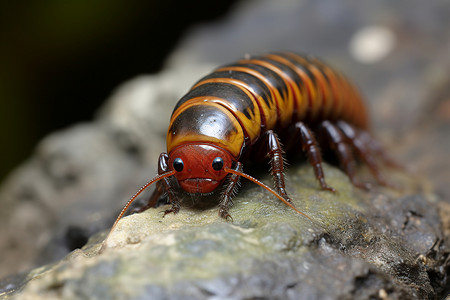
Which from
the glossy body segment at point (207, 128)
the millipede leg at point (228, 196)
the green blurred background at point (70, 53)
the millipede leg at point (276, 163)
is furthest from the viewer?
the green blurred background at point (70, 53)

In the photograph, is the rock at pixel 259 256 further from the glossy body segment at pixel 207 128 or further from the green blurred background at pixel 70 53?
the green blurred background at pixel 70 53

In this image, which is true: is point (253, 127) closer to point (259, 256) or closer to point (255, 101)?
point (255, 101)

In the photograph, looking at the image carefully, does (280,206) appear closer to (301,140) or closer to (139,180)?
(301,140)

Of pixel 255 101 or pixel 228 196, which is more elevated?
pixel 255 101

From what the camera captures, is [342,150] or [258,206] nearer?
[258,206]

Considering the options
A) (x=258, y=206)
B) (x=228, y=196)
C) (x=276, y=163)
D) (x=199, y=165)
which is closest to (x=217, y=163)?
(x=199, y=165)

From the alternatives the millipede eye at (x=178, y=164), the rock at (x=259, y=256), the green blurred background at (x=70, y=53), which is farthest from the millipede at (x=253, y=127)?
the green blurred background at (x=70, y=53)

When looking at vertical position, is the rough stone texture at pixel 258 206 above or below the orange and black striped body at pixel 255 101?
below
